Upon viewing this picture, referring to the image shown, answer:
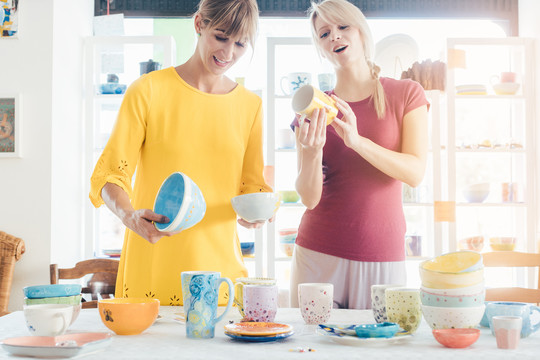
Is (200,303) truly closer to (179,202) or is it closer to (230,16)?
(179,202)

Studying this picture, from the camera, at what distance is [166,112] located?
149cm

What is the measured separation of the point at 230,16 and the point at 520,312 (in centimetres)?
95

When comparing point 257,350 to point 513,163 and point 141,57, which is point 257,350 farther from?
point 513,163

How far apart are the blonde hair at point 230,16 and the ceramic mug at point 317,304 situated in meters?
0.70

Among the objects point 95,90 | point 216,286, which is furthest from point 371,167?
point 95,90

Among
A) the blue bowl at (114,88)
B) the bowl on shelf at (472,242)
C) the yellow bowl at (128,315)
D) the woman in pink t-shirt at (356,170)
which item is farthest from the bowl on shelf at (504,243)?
the yellow bowl at (128,315)

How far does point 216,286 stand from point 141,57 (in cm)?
310

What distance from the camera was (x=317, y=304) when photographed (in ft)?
3.77

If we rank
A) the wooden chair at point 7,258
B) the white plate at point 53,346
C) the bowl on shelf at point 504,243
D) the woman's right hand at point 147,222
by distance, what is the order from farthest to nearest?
the bowl on shelf at point 504,243 < the wooden chair at point 7,258 < the woman's right hand at point 147,222 < the white plate at point 53,346

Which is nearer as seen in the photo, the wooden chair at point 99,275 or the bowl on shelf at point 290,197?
the wooden chair at point 99,275

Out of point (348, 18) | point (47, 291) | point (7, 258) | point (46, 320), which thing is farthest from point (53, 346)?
point (7, 258)

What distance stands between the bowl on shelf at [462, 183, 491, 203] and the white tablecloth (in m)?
2.67

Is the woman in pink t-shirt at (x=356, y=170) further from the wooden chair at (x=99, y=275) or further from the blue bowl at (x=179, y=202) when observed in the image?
the wooden chair at (x=99, y=275)

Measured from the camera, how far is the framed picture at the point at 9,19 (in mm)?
3307
